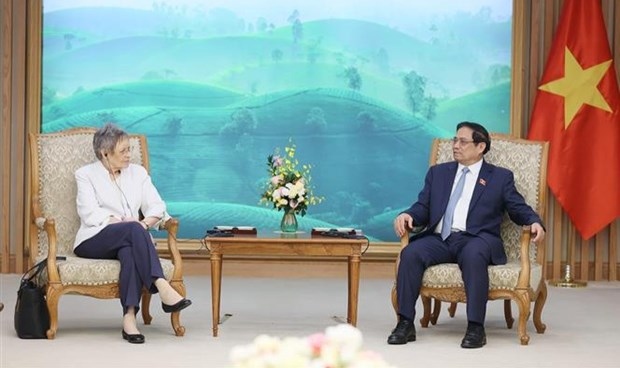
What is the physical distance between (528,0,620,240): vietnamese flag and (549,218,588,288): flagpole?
0.16 meters

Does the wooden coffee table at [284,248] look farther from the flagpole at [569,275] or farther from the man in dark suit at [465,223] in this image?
the flagpole at [569,275]

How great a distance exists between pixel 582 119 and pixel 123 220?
4465 mm

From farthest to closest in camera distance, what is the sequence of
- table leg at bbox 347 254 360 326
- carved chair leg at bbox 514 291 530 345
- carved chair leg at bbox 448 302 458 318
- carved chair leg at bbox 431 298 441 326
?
carved chair leg at bbox 448 302 458 318
carved chair leg at bbox 431 298 441 326
table leg at bbox 347 254 360 326
carved chair leg at bbox 514 291 530 345

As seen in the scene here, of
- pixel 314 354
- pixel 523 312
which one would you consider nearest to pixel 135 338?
pixel 523 312

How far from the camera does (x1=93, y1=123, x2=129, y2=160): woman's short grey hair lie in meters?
6.28

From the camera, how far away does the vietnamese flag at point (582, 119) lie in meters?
9.21

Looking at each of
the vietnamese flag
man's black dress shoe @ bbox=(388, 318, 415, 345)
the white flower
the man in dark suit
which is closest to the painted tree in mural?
the vietnamese flag

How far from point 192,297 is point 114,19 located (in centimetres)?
272

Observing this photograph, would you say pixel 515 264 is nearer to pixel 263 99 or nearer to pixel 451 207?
pixel 451 207

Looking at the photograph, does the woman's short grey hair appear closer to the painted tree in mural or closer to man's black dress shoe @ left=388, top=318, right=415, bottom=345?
man's black dress shoe @ left=388, top=318, right=415, bottom=345

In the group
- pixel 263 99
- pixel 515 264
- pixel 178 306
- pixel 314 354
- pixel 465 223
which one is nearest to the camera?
pixel 314 354

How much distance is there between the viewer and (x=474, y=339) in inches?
233

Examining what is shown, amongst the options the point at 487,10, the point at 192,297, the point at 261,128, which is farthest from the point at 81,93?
the point at 487,10

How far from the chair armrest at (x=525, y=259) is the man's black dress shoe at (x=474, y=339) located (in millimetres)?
318
